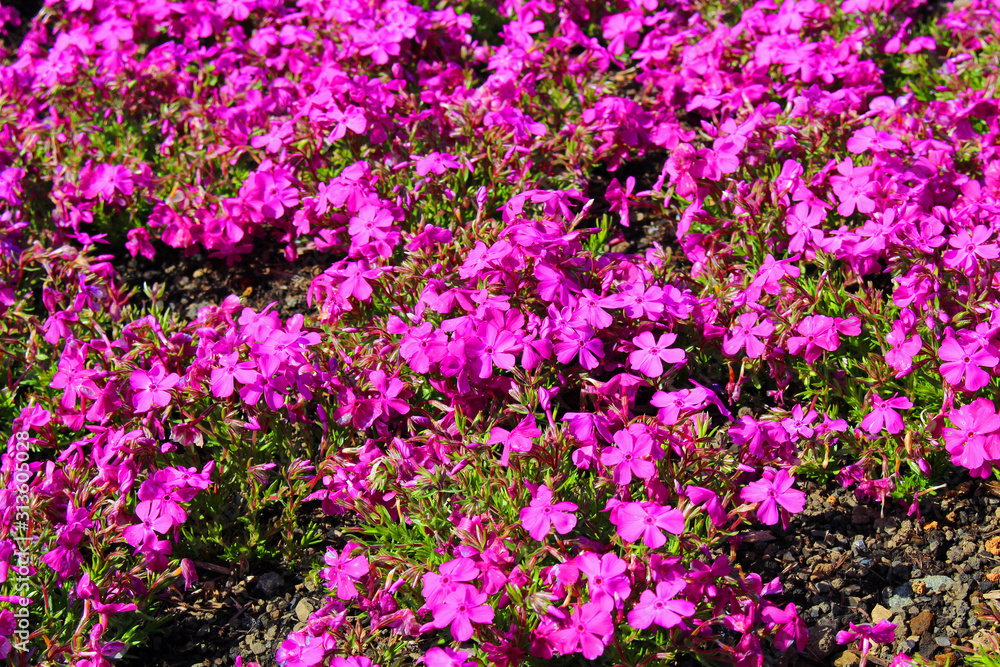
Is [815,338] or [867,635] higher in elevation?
[815,338]

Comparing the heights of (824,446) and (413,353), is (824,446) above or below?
below

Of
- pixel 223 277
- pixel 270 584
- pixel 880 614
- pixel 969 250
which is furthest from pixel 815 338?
pixel 223 277

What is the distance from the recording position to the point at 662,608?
2188mm

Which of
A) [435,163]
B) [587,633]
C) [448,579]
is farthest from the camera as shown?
[435,163]

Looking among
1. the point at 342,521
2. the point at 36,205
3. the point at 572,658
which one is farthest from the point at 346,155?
the point at 572,658

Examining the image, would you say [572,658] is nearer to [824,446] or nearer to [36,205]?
[824,446]

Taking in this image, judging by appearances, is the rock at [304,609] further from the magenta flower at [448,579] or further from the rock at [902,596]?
the rock at [902,596]

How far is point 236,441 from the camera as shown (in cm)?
297

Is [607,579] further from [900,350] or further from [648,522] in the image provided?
[900,350]

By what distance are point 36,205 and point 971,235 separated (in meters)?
4.04

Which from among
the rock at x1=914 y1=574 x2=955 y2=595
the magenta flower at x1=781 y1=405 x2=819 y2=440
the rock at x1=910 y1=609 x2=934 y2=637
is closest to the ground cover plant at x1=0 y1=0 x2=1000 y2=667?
the magenta flower at x1=781 y1=405 x2=819 y2=440

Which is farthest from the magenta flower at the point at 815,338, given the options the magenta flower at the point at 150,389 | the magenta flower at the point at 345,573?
the magenta flower at the point at 150,389

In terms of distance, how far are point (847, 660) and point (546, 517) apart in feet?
3.34

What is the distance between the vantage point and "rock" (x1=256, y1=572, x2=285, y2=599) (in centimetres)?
285
